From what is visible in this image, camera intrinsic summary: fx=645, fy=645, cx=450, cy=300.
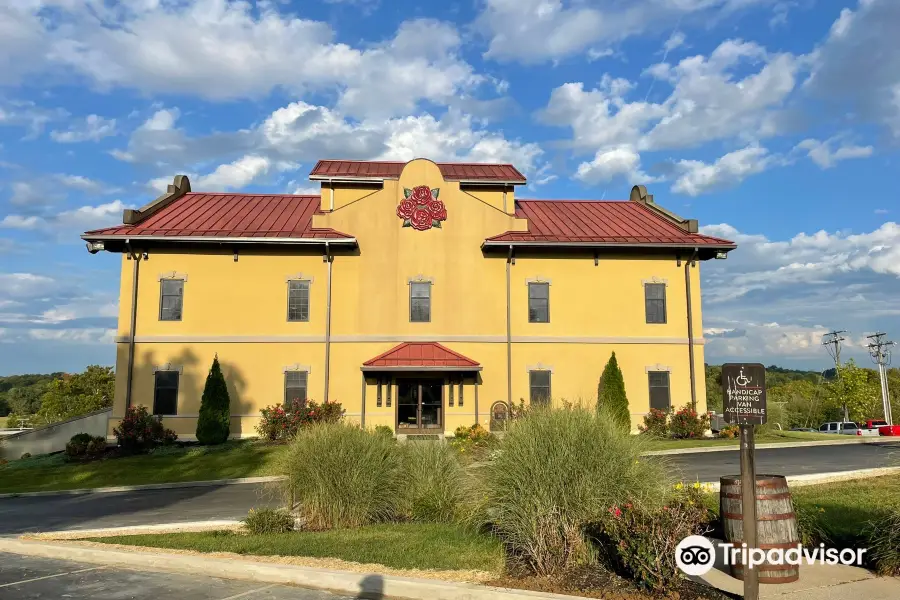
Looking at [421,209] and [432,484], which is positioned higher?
[421,209]

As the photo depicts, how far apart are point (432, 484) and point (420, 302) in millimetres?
14105

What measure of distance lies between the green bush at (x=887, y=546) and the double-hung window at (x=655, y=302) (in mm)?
18157

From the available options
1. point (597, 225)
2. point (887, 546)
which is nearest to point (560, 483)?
point (887, 546)

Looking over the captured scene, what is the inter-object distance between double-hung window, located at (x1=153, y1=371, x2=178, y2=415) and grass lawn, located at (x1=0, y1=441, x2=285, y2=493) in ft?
7.17

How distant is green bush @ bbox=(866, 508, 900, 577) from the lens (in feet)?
21.2

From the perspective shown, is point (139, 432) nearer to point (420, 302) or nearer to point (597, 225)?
point (420, 302)

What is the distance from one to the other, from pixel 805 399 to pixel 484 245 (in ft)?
163

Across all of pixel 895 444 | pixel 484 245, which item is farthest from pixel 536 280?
pixel 895 444

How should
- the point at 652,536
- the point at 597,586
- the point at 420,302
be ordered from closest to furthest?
the point at 652,536 → the point at 597,586 → the point at 420,302

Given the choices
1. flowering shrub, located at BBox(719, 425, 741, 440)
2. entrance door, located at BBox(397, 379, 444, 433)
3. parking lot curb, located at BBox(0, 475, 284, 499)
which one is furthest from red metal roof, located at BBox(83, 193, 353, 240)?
flowering shrub, located at BBox(719, 425, 741, 440)

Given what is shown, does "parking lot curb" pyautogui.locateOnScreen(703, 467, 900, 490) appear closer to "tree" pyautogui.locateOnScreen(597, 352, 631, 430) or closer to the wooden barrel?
the wooden barrel

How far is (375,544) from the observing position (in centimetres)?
827

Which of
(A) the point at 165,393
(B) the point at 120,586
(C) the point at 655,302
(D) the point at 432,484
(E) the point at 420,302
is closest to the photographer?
(B) the point at 120,586

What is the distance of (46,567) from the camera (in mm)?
8133
